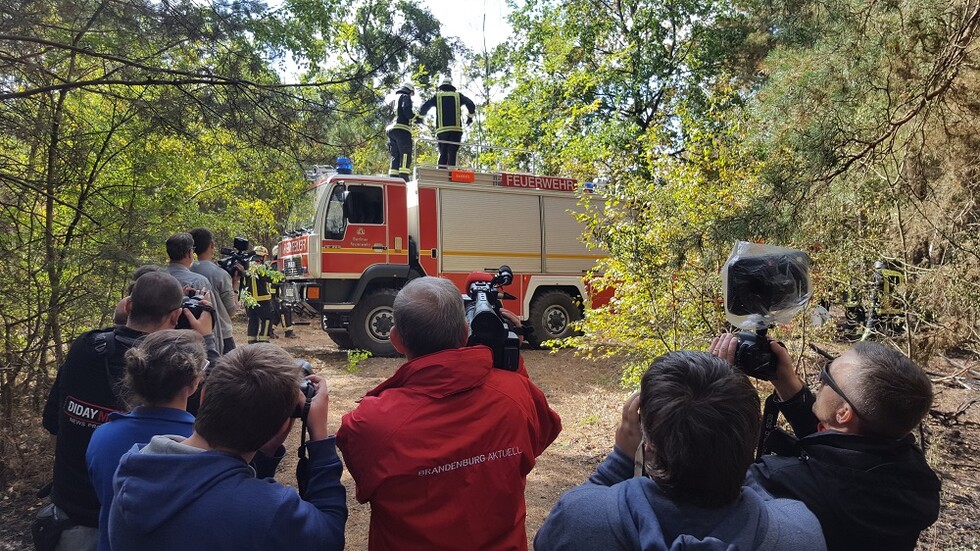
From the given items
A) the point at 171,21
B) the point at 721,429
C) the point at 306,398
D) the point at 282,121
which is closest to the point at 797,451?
the point at 721,429

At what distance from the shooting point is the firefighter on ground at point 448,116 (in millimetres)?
10192

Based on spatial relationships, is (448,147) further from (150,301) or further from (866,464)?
(866,464)

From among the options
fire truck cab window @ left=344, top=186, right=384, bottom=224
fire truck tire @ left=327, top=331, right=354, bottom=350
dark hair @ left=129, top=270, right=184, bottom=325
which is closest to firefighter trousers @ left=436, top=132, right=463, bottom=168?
fire truck cab window @ left=344, top=186, right=384, bottom=224

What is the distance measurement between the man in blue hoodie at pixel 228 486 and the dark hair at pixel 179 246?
3034 millimetres

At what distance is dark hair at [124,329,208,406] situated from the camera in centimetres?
176

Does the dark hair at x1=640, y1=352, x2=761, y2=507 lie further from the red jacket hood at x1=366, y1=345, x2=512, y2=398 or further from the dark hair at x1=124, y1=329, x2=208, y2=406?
the dark hair at x1=124, y1=329, x2=208, y2=406

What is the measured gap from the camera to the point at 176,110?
425cm

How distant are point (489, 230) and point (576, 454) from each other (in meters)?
5.59

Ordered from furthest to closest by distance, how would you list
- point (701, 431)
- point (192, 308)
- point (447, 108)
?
1. point (447, 108)
2. point (192, 308)
3. point (701, 431)

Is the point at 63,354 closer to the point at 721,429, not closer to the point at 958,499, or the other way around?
the point at 721,429

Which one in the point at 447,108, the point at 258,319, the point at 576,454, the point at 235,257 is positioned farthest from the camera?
the point at 447,108

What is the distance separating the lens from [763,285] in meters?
1.84

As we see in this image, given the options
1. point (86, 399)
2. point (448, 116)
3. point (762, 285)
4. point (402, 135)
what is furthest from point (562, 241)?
point (86, 399)

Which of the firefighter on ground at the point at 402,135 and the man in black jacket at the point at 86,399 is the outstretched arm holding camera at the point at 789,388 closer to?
the man in black jacket at the point at 86,399
